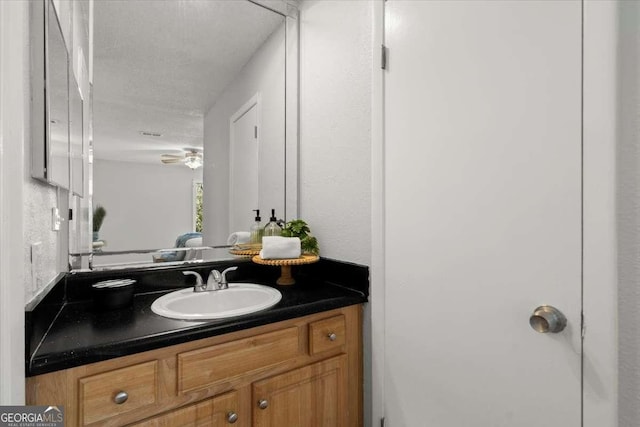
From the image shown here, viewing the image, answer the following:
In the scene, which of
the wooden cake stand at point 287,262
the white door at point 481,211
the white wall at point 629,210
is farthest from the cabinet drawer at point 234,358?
the white wall at point 629,210

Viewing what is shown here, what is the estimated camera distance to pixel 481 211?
945mm

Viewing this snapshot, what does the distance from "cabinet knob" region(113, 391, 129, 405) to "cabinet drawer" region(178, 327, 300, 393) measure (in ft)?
0.44

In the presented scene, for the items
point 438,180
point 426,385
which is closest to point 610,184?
point 438,180

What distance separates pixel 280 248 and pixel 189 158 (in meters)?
0.65

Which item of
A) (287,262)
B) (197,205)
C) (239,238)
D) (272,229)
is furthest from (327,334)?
(197,205)

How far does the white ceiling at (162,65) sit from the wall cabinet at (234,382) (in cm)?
91

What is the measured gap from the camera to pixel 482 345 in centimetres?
95

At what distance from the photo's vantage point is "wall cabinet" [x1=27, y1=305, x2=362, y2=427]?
785 mm

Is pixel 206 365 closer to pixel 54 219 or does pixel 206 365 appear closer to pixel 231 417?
pixel 231 417

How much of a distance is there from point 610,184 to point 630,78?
0.24m

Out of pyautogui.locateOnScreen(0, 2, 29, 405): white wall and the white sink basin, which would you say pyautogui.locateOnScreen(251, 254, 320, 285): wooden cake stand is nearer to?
the white sink basin

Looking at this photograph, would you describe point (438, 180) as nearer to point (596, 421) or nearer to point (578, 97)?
point (578, 97)

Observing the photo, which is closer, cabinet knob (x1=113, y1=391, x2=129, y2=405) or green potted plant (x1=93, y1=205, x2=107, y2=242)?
cabinet knob (x1=113, y1=391, x2=129, y2=405)

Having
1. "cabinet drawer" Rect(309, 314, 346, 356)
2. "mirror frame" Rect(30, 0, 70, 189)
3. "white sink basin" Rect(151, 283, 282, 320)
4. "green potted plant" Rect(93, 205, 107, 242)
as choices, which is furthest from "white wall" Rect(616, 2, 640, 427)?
"green potted plant" Rect(93, 205, 107, 242)
